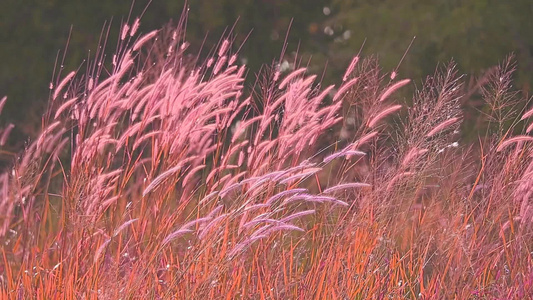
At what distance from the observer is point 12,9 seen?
1038cm

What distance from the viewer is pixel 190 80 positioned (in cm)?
332

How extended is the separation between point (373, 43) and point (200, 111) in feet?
18.8

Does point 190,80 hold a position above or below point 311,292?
above

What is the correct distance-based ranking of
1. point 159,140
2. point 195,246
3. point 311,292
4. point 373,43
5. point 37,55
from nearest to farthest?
point 195,246
point 311,292
point 159,140
point 373,43
point 37,55

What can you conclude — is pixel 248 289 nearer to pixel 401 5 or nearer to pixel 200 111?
pixel 200 111

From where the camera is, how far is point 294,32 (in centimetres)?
1080

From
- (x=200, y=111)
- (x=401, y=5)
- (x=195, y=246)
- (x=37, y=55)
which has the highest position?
(x=200, y=111)

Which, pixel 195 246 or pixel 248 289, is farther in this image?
pixel 248 289

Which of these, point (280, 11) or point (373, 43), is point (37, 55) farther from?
point (373, 43)

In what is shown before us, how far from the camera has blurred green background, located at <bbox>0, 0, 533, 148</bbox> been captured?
845 centimetres

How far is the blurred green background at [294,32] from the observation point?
845 centimetres

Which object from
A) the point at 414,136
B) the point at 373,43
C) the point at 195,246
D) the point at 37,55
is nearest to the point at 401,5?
the point at 373,43

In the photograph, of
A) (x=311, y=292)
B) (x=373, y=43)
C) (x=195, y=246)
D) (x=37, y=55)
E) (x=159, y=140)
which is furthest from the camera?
(x=37, y=55)

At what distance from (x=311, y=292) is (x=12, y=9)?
26.6 ft
